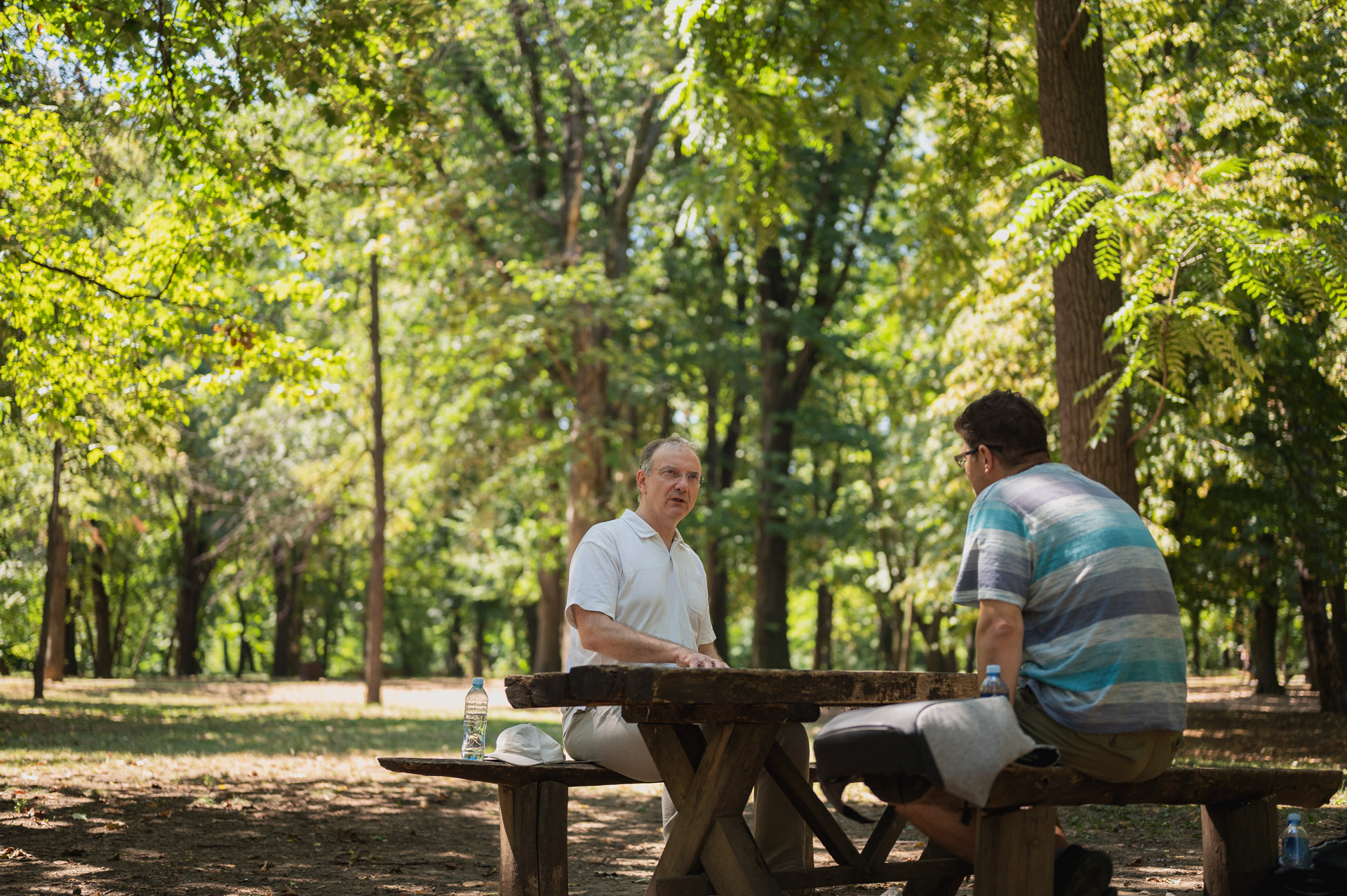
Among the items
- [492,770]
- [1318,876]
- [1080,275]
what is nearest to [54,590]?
[1080,275]

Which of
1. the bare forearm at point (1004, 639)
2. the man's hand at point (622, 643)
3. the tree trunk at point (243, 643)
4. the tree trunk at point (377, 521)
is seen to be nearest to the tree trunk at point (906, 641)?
the tree trunk at point (377, 521)

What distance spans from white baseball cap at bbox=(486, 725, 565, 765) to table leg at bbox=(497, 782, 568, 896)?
0.42ft

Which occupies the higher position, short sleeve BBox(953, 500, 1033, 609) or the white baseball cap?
short sleeve BBox(953, 500, 1033, 609)

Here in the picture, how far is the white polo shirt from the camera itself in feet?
15.0

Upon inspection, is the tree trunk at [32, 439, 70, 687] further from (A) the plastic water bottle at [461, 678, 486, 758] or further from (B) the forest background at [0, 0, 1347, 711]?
(A) the plastic water bottle at [461, 678, 486, 758]

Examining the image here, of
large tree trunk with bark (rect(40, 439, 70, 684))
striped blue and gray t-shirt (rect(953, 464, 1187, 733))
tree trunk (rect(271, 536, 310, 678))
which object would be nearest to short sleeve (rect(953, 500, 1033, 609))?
striped blue and gray t-shirt (rect(953, 464, 1187, 733))

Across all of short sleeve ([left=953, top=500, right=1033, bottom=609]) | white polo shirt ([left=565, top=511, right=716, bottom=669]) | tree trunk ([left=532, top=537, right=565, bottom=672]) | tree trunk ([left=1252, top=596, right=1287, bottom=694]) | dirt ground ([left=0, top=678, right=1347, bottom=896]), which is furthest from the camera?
tree trunk ([left=1252, top=596, right=1287, bottom=694])

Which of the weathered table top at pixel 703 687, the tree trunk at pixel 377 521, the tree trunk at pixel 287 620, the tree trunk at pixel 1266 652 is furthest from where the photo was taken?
the tree trunk at pixel 287 620

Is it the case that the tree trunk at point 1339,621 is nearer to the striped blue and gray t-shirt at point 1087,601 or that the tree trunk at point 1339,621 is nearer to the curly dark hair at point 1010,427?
the curly dark hair at point 1010,427

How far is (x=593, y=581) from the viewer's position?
4570 millimetres

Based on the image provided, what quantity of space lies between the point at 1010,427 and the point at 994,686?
921 millimetres

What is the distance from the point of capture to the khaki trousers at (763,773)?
434 centimetres

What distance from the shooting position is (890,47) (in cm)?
906

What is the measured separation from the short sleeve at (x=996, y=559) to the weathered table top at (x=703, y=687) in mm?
414
